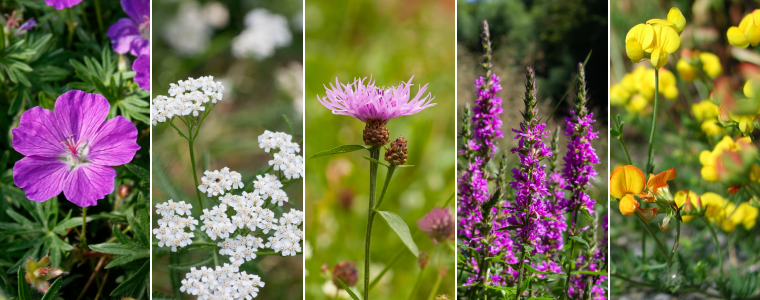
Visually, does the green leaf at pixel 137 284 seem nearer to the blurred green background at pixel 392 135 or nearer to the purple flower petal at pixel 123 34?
the blurred green background at pixel 392 135

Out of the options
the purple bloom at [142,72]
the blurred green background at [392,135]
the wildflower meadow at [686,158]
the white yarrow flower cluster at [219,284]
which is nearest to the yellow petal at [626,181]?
the wildflower meadow at [686,158]

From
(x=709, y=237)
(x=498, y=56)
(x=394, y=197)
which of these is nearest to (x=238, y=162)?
(x=394, y=197)

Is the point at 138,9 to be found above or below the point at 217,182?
above

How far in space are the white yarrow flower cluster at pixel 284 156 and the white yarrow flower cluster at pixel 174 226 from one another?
16 centimetres

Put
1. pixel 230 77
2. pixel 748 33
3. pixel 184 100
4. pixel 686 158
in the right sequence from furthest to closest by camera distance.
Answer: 1. pixel 230 77
2. pixel 686 158
3. pixel 748 33
4. pixel 184 100

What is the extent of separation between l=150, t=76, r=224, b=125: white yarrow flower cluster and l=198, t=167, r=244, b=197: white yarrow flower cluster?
11 centimetres

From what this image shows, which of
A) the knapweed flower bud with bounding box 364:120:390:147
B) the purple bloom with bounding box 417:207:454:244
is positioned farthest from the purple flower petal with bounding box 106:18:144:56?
the purple bloom with bounding box 417:207:454:244

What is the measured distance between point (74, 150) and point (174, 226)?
0.25 meters

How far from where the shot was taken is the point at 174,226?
0.83m

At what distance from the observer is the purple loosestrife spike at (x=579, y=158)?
853mm

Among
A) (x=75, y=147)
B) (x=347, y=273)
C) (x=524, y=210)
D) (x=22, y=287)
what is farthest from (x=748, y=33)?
(x=22, y=287)

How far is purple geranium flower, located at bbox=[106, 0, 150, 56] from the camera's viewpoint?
1.03m

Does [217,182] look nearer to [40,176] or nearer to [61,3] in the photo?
[40,176]

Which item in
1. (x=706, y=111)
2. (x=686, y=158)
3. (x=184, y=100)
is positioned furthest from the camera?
(x=686, y=158)
